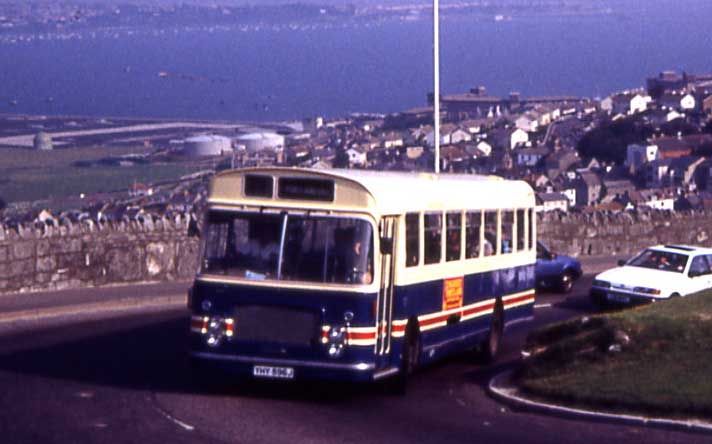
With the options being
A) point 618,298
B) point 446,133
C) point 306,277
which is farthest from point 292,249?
point 446,133

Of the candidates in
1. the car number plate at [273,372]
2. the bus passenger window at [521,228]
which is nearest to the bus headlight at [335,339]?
the car number plate at [273,372]

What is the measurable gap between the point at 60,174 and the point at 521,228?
1394 cm

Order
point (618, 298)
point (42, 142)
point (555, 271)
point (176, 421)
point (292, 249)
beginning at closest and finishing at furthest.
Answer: point (176, 421), point (292, 249), point (618, 298), point (555, 271), point (42, 142)

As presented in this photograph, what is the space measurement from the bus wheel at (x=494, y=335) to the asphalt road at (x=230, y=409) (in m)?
0.25

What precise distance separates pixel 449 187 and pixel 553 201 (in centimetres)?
2636

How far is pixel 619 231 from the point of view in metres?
38.6

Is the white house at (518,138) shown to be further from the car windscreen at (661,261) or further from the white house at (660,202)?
the car windscreen at (661,261)

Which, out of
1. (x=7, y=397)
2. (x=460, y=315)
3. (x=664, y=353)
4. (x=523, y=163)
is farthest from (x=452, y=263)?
(x=523, y=163)

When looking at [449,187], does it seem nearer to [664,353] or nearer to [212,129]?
[664,353]

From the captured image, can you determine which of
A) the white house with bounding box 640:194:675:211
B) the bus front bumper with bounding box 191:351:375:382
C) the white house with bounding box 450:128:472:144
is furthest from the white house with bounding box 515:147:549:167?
the bus front bumper with bounding box 191:351:375:382

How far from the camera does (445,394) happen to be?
15.0 m

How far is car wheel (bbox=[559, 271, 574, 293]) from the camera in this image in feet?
96.0

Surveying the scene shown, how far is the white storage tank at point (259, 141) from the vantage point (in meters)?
32.8

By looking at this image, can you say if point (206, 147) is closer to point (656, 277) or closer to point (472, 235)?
point (656, 277)
